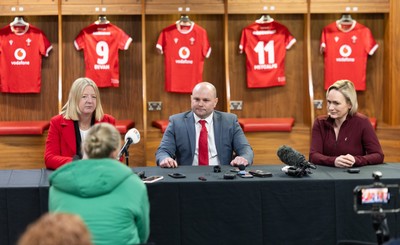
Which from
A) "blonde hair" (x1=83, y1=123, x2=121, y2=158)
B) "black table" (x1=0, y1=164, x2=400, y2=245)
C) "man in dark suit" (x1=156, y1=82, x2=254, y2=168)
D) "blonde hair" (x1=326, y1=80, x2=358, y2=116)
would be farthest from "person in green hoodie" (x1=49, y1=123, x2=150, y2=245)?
"blonde hair" (x1=326, y1=80, x2=358, y2=116)

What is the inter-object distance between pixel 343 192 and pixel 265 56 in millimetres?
4240

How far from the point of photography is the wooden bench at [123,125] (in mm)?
7723

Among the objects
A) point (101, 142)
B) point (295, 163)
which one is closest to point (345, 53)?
point (295, 163)

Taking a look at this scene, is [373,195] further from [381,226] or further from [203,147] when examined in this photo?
[203,147]

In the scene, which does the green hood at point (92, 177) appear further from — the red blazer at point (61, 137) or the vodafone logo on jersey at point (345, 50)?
the vodafone logo on jersey at point (345, 50)

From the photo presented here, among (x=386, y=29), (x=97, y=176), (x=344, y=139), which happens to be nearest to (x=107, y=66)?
(x=386, y=29)

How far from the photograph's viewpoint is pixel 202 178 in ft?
14.1

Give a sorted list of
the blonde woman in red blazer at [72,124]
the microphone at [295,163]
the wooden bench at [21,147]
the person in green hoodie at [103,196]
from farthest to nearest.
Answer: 1. the wooden bench at [21,147]
2. the blonde woman in red blazer at [72,124]
3. the microphone at [295,163]
4. the person in green hoodie at [103,196]

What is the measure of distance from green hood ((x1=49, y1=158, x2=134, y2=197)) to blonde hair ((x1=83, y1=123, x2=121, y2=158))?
7 cm

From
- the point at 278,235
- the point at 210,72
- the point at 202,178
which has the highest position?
the point at 210,72

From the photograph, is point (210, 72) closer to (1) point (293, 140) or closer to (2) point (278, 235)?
(1) point (293, 140)

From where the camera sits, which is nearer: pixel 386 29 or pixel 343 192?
pixel 343 192

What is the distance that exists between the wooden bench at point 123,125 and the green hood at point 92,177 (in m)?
4.35

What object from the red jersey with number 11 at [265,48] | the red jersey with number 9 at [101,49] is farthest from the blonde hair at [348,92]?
the red jersey with number 9 at [101,49]
